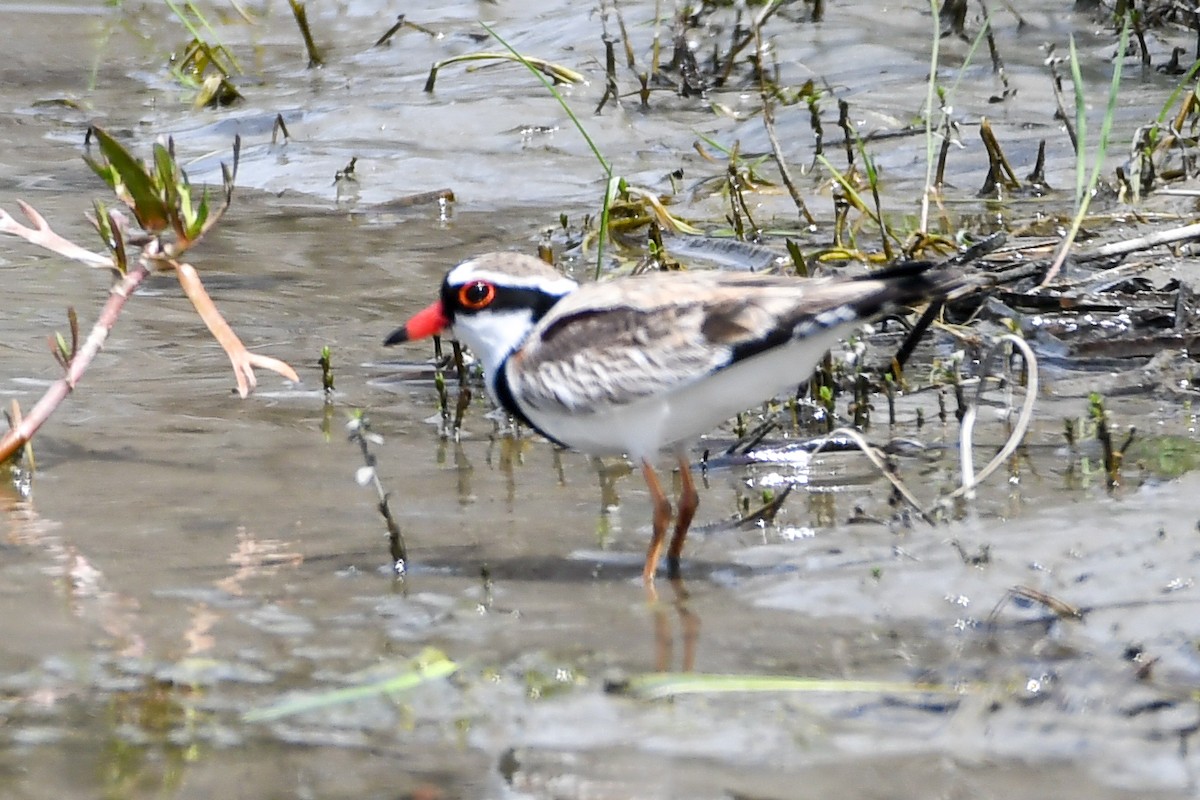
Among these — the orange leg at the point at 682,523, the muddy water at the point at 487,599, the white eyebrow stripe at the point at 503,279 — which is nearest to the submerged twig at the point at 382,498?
the muddy water at the point at 487,599

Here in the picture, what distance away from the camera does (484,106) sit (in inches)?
407

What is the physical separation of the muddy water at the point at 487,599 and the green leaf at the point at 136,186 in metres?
0.84

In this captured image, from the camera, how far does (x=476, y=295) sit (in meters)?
5.00

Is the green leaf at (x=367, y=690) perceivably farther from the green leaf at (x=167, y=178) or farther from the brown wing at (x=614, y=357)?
the green leaf at (x=167, y=178)

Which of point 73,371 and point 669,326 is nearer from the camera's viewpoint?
point 669,326

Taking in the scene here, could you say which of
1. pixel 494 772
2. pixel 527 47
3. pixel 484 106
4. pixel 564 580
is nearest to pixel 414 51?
pixel 527 47

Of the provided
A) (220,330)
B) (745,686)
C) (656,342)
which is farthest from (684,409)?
(220,330)

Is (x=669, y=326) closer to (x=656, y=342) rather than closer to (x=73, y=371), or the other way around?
(x=656, y=342)

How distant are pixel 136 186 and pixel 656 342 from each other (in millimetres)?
1528

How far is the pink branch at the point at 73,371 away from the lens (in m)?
5.18

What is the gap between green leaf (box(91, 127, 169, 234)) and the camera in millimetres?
4801

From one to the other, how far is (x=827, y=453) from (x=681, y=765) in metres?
2.23

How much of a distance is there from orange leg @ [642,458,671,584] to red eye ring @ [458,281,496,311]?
661mm

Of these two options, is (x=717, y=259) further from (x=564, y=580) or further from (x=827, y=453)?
(x=564, y=580)
